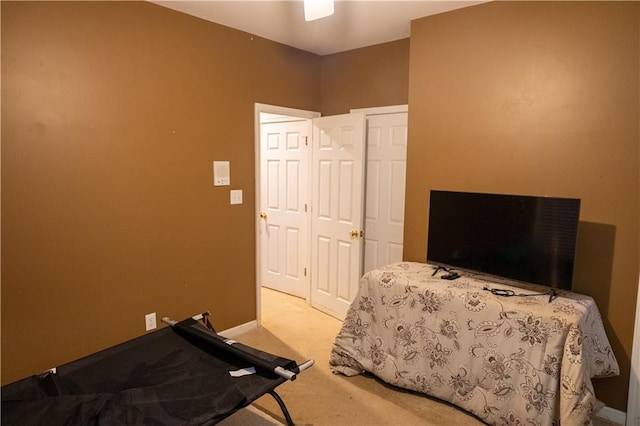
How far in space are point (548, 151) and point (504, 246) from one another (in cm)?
68

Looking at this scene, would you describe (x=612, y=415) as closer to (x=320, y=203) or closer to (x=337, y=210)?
(x=337, y=210)

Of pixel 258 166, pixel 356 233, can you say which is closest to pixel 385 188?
pixel 356 233

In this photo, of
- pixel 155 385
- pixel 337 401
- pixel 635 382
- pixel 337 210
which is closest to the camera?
pixel 155 385

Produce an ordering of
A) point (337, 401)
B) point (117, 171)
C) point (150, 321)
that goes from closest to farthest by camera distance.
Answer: point (337, 401)
point (117, 171)
point (150, 321)

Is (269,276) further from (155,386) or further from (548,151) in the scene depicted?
(548,151)

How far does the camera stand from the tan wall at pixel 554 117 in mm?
2266

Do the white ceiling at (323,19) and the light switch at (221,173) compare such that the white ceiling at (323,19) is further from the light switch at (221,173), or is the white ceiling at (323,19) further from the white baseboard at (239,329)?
the white baseboard at (239,329)

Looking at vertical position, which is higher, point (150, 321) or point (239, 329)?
point (150, 321)

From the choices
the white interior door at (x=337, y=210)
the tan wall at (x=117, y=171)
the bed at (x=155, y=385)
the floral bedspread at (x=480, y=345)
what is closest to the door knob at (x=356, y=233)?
the white interior door at (x=337, y=210)

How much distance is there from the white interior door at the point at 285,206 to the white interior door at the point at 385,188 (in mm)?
768

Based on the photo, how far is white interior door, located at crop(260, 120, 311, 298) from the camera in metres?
4.30

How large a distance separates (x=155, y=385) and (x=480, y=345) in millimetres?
1766

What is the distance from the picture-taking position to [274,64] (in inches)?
142

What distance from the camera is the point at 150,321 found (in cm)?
294
